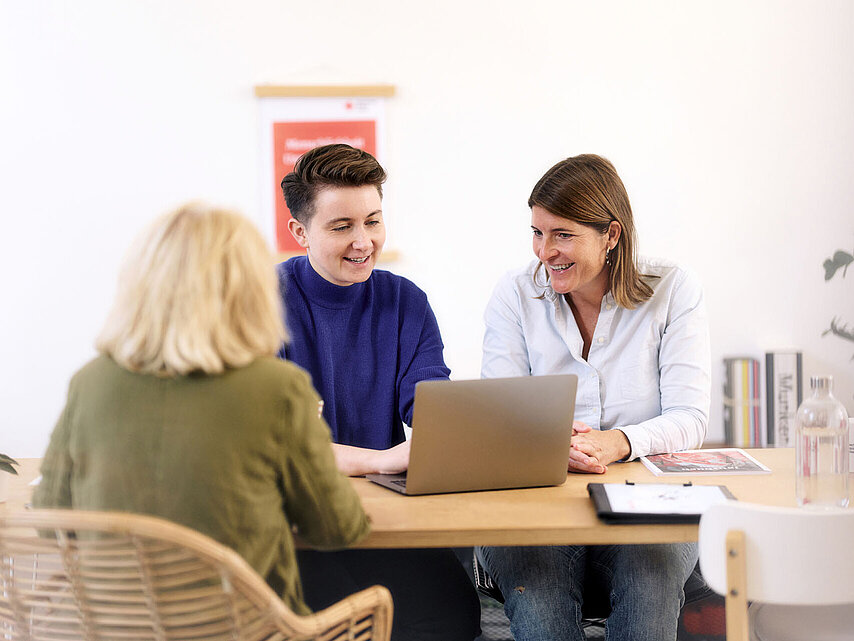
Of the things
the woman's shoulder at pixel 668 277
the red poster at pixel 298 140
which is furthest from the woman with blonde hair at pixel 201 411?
the red poster at pixel 298 140

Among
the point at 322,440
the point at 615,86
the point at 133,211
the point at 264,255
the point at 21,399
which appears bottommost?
the point at 21,399

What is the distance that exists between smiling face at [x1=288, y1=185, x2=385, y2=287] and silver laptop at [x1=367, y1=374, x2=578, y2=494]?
60cm

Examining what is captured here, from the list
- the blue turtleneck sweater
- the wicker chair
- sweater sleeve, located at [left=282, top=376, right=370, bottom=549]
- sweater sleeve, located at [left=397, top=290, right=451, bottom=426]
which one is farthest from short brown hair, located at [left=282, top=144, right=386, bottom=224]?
the wicker chair

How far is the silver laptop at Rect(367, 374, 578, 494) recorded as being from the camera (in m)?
1.45

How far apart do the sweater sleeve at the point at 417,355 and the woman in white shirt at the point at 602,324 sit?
0.16 meters

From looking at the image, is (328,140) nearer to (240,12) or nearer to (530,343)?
(240,12)

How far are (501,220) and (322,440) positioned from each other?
2.21 m

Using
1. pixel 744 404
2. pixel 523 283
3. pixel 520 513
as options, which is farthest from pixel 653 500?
pixel 744 404

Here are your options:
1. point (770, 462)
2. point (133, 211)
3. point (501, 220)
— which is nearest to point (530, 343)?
point (770, 462)

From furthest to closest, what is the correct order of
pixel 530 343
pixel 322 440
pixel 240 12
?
1. pixel 240 12
2. pixel 530 343
3. pixel 322 440

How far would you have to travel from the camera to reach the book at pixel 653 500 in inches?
53.6

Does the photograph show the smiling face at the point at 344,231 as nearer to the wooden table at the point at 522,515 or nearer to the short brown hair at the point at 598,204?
the short brown hair at the point at 598,204

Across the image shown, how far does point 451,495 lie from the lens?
154 centimetres

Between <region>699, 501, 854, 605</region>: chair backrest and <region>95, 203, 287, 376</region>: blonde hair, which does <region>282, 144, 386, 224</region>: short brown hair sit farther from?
<region>699, 501, 854, 605</region>: chair backrest
